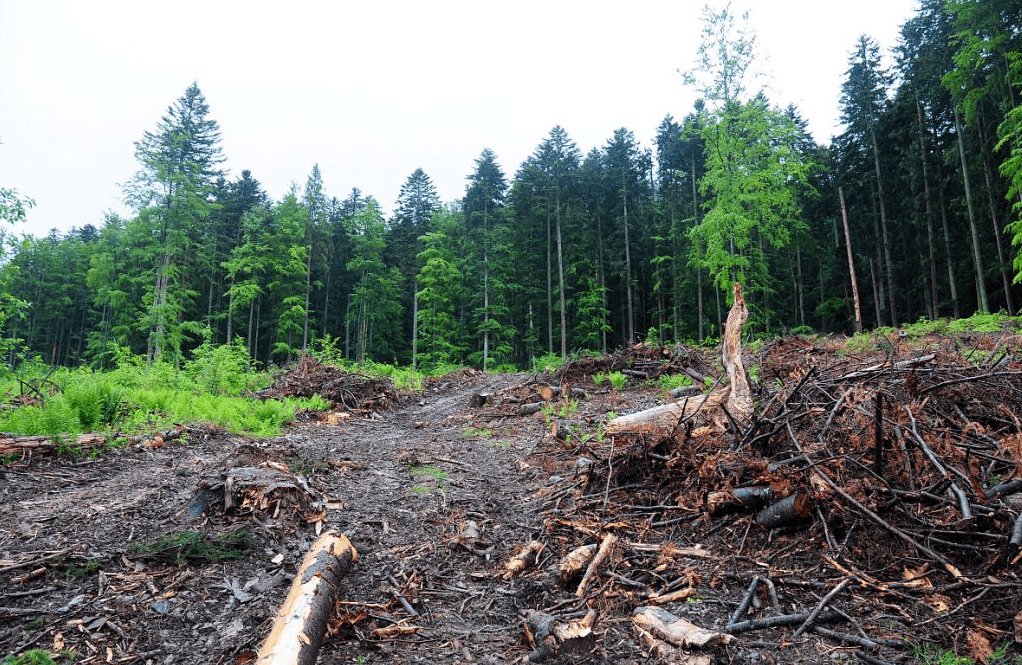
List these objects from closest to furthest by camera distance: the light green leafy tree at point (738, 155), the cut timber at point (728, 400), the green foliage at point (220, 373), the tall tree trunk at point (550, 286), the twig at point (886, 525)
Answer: the twig at point (886, 525)
the cut timber at point (728, 400)
the green foliage at point (220, 373)
the light green leafy tree at point (738, 155)
the tall tree trunk at point (550, 286)

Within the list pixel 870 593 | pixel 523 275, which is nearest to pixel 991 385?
pixel 870 593

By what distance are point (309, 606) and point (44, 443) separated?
5.44m

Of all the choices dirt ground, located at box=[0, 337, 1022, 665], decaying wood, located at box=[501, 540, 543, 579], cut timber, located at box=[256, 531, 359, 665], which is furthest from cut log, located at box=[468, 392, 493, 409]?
cut timber, located at box=[256, 531, 359, 665]

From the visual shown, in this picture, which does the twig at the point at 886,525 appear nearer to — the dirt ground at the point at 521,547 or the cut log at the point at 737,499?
the dirt ground at the point at 521,547

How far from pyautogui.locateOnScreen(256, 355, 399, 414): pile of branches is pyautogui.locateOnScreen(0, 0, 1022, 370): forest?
323cm

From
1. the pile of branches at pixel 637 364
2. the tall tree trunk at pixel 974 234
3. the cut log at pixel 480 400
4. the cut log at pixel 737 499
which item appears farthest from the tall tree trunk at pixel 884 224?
the cut log at pixel 737 499

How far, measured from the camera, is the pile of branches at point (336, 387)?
1311 cm

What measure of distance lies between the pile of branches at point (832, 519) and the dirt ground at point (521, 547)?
0.07ft

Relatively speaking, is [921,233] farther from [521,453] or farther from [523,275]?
[521,453]

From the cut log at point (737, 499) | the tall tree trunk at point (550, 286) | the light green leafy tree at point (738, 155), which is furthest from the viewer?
the tall tree trunk at point (550, 286)

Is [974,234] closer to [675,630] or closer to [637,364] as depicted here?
[637,364]

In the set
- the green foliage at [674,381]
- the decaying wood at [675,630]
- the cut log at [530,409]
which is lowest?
the decaying wood at [675,630]

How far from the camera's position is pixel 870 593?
2863 millimetres

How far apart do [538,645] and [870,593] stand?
2.08 m
